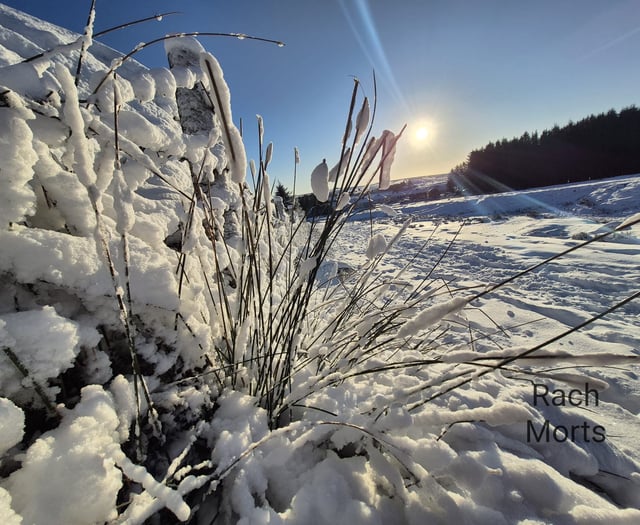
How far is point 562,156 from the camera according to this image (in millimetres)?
18500

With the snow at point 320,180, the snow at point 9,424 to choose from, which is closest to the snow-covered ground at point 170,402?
the snow at point 9,424

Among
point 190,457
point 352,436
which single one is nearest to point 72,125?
point 190,457

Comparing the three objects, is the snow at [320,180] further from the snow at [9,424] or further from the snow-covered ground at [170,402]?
the snow at [9,424]

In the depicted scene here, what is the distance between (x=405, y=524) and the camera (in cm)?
55

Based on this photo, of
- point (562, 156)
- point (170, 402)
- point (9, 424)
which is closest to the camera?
point (9, 424)

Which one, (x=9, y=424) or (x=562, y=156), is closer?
(x=9, y=424)

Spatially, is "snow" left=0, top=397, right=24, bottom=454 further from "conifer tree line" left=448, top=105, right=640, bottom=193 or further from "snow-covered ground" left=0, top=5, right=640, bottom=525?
"conifer tree line" left=448, top=105, right=640, bottom=193

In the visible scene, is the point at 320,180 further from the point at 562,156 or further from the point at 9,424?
the point at 562,156

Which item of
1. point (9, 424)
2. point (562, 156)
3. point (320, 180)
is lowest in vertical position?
point (9, 424)

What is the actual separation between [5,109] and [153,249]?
0.40 metres

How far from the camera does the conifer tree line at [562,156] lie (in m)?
16.8

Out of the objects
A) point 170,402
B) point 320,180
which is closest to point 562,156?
point 320,180

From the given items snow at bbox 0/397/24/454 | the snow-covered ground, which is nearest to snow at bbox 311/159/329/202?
the snow-covered ground

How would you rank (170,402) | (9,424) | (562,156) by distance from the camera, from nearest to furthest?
(9,424), (170,402), (562,156)
